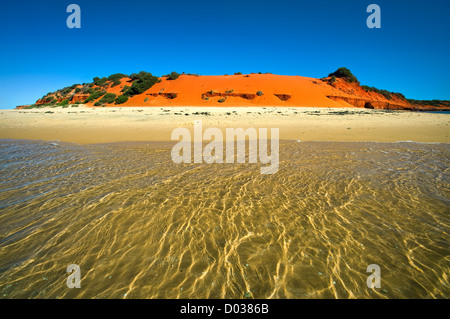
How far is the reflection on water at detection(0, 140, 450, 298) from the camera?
82.3 inches

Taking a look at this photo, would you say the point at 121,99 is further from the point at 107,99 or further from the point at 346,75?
the point at 346,75

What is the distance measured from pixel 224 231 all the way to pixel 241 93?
38984mm

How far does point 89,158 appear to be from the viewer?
21.0 ft

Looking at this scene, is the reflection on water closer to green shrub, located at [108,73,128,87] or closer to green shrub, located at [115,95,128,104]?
green shrub, located at [115,95,128,104]

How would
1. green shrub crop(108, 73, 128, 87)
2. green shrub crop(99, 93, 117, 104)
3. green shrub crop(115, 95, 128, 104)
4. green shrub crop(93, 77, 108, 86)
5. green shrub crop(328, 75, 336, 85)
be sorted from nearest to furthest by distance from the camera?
green shrub crop(99, 93, 117, 104) → green shrub crop(115, 95, 128, 104) → green shrub crop(108, 73, 128, 87) → green shrub crop(93, 77, 108, 86) → green shrub crop(328, 75, 336, 85)

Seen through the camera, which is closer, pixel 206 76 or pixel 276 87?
pixel 276 87

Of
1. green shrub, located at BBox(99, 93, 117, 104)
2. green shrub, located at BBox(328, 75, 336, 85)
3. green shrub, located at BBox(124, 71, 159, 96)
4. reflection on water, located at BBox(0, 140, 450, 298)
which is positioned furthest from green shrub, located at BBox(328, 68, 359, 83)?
reflection on water, located at BBox(0, 140, 450, 298)

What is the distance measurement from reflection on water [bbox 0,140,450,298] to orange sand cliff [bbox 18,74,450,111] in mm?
31252

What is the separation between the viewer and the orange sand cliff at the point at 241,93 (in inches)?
1481
